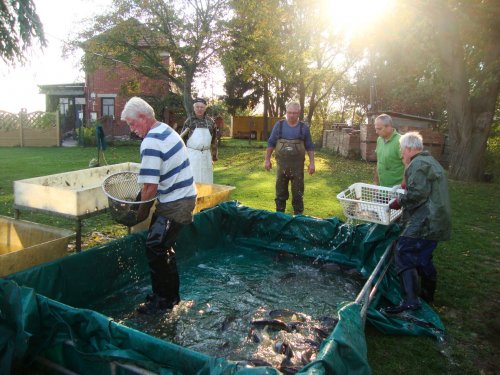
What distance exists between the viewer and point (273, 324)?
3.85 metres

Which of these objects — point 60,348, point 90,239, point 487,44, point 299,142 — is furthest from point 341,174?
point 60,348

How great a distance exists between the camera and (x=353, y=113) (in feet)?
130

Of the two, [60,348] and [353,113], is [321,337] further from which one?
[353,113]

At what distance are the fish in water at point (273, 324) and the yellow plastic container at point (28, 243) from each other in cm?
203

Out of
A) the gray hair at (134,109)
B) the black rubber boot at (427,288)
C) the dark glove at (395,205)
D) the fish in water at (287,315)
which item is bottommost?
the fish in water at (287,315)

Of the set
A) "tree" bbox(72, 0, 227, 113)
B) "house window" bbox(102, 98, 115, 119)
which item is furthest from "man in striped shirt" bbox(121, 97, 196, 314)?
"house window" bbox(102, 98, 115, 119)

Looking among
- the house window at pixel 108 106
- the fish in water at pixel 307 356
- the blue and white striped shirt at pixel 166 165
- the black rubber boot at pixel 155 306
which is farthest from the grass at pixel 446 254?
the house window at pixel 108 106

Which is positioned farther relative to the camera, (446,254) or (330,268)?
(446,254)

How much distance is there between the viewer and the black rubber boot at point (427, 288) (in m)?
4.30

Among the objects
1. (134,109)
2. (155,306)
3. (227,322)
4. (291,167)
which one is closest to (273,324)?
(227,322)

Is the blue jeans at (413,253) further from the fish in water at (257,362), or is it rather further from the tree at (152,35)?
the tree at (152,35)

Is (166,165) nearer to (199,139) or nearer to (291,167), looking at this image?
(199,139)

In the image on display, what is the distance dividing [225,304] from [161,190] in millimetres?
1442

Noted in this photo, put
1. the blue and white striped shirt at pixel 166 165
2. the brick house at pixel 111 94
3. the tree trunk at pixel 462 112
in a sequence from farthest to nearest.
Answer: the brick house at pixel 111 94
the tree trunk at pixel 462 112
the blue and white striped shirt at pixel 166 165
